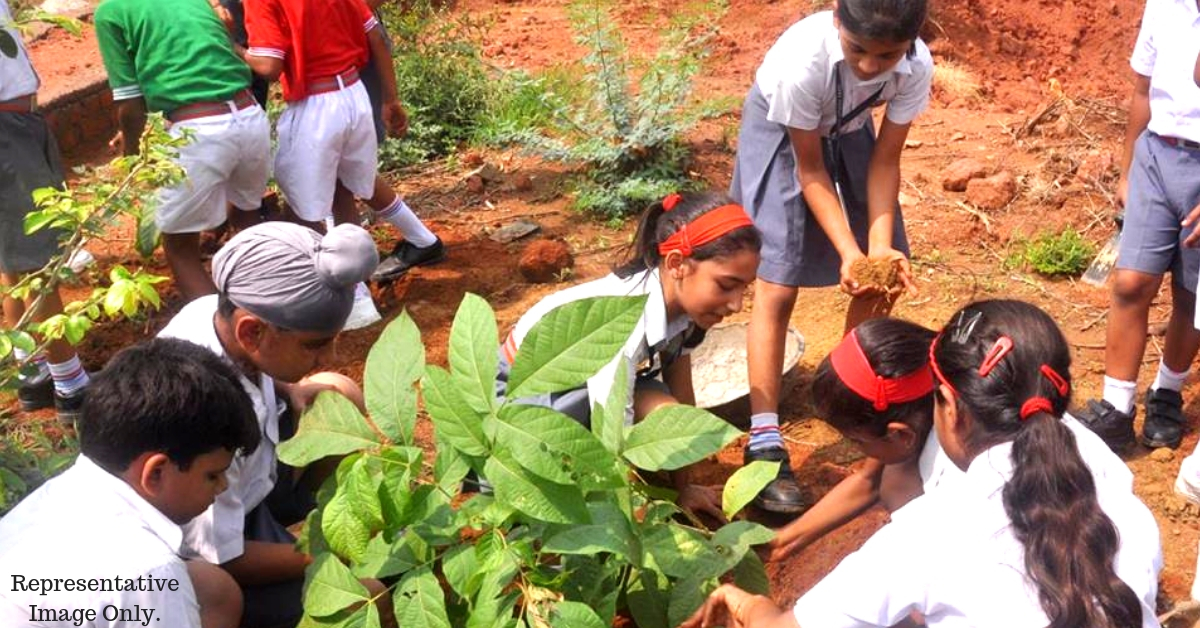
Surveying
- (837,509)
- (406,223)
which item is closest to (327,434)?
(837,509)

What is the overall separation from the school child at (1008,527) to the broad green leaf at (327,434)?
84 cm

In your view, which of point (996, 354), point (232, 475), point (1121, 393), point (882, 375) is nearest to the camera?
point (996, 354)

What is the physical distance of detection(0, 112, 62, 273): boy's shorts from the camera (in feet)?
12.0

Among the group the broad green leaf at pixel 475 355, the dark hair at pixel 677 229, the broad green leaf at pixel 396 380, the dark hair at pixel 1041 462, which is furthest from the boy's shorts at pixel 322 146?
the dark hair at pixel 1041 462

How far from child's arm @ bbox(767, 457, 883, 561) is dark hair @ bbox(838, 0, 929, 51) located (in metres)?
0.98

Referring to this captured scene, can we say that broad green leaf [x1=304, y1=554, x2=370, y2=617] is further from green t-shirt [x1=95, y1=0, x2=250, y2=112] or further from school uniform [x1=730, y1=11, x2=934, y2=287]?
green t-shirt [x1=95, y1=0, x2=250, y2=112]

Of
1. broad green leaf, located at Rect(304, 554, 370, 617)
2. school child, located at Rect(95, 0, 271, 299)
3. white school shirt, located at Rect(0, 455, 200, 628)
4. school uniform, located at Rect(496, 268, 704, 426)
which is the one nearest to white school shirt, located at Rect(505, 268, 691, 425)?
school uniform, located at Rect(496, 268, 704, 426)

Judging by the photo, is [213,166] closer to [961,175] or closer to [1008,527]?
[1008,527]

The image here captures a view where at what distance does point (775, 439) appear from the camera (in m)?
3.34

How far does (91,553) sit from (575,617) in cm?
79

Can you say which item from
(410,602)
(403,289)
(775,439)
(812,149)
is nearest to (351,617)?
(410,602)

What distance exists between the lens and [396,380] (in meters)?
2.31

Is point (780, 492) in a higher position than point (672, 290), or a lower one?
lower

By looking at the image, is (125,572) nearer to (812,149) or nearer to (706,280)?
(706,280)
